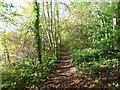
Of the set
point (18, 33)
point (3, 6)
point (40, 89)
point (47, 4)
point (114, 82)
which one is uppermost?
point (47, 4)

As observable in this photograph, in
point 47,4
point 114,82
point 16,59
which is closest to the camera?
point 114,82

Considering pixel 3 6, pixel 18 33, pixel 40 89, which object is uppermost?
pixel 3 6

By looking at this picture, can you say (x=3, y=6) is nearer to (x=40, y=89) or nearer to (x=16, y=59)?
(x=40, y=89)

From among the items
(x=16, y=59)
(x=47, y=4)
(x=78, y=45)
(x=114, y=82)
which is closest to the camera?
(x=114, y=82)

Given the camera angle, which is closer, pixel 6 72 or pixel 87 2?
pixel 6 72

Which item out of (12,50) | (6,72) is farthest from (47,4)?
(6,72)

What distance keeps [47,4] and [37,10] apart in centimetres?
542

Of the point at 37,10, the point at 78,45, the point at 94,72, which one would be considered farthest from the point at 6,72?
the point at 78,45

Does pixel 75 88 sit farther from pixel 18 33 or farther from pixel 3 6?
Result: pixel 18 33

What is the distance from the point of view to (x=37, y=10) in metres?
8.52

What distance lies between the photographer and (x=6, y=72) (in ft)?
26.5

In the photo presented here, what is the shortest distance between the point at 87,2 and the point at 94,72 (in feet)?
23.4

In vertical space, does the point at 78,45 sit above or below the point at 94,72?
above

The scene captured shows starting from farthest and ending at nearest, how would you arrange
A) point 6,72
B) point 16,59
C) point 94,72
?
point 16,59 < point 6,72 < point 94,72
